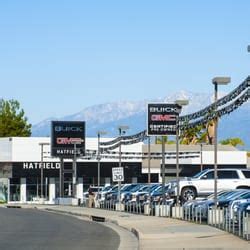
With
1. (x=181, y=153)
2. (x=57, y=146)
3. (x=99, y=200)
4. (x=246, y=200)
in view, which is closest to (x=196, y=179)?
(x=99, y=200)

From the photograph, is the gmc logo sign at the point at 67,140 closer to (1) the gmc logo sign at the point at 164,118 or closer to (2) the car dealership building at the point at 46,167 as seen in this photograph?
(2) the car dealership building at the point at 46,167

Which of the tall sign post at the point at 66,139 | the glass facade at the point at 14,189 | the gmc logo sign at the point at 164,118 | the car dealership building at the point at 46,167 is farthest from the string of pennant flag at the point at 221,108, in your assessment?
the glass facade at the point at 14,189

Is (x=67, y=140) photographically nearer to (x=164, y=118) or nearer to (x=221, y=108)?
(x=164, y=118)

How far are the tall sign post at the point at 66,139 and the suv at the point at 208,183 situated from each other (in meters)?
29.9

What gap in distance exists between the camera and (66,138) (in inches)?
3194

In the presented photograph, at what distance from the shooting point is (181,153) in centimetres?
9288

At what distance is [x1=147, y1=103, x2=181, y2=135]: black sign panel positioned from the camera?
1673 inches

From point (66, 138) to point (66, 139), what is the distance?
0.09 metres

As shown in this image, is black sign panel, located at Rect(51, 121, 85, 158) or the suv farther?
black sign panel, located at Rect(51, 121, 85, 158)

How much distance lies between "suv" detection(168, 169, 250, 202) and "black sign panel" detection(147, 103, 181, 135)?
800cm

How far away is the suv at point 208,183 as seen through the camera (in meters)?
50.0

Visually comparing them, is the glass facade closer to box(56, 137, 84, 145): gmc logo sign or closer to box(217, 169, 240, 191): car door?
box(56, 137, 84, 145): gmc logo sign

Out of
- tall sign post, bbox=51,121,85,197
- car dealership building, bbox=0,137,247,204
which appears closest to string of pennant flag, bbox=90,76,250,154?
tall sign post, bbox=51,121,85,197

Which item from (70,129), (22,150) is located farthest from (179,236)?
(22,150)
